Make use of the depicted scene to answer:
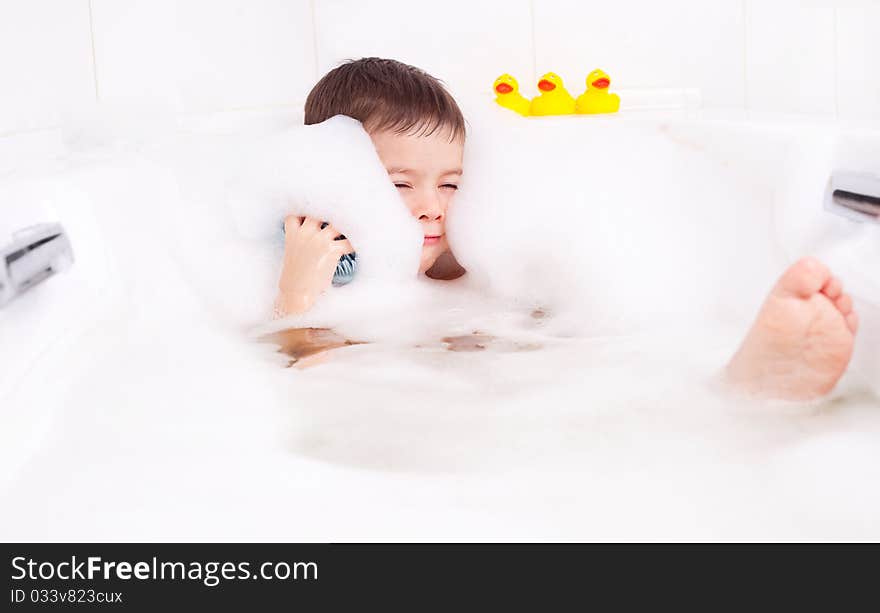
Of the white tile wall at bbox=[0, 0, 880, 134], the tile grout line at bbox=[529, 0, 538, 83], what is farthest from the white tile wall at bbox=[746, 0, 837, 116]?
the tile grout line at bbox=[529, 0, 538, 83]

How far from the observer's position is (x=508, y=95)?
6.87 ft

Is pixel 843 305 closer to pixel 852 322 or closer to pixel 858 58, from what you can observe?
pixel 852 322

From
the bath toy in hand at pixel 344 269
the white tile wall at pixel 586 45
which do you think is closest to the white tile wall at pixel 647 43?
the white tile wall at pixel 586 45

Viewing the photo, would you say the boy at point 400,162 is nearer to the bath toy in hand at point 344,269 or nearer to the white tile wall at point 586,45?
the bath toy in hand at point 344,269

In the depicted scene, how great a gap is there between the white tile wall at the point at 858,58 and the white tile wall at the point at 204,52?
46.2 inches

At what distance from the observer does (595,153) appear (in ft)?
5.27

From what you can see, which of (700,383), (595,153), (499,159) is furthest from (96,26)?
→ (700,383)

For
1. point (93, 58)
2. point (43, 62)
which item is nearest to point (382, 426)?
point (43, 62)

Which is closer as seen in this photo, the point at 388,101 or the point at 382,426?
the point at 382,426

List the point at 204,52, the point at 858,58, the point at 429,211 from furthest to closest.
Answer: the point at 858,58 < the point at 204,52 < the point at 429,211

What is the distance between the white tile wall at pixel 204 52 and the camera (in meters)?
1.59

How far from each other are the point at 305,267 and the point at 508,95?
0.88 meters

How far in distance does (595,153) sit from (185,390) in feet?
2.96
